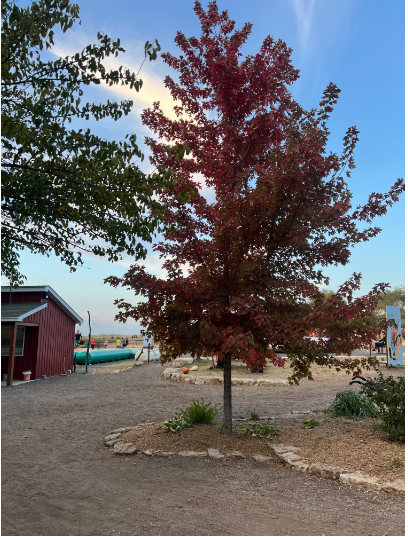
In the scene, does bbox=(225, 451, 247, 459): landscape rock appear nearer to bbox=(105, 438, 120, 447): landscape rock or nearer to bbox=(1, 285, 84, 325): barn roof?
bbox=(105, 438, 120, 447): landscape rock

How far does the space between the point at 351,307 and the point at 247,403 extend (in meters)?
6.86

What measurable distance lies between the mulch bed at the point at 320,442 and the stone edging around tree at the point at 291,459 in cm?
14

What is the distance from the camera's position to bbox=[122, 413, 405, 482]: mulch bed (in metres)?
5.62

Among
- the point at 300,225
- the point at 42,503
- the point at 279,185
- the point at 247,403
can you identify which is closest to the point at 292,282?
the point at 300,225

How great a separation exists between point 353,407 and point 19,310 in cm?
1364

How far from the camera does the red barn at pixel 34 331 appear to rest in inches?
656

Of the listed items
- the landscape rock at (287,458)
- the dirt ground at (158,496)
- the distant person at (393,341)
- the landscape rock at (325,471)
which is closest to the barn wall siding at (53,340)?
the dirt ground at (158,496)

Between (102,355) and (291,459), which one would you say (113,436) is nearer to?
(291,459)

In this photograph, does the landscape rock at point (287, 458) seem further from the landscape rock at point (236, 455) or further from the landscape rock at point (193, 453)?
the landscape rock at point (193, 453)

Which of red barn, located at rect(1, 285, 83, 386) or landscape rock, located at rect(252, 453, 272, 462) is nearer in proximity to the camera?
landscape rock, located at rect(252, 453, 272, 462)

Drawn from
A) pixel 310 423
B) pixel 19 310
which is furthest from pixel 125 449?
pixel 19 310

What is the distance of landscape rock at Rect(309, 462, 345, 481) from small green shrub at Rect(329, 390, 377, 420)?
3096mm

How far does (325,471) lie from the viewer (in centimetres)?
536

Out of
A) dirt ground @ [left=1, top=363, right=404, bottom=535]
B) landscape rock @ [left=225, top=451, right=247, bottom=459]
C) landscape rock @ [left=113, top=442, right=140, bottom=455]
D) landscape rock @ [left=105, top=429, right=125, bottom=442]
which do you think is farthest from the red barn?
landscape rock @ [left=225, top=451, right=247, bottom=459]
